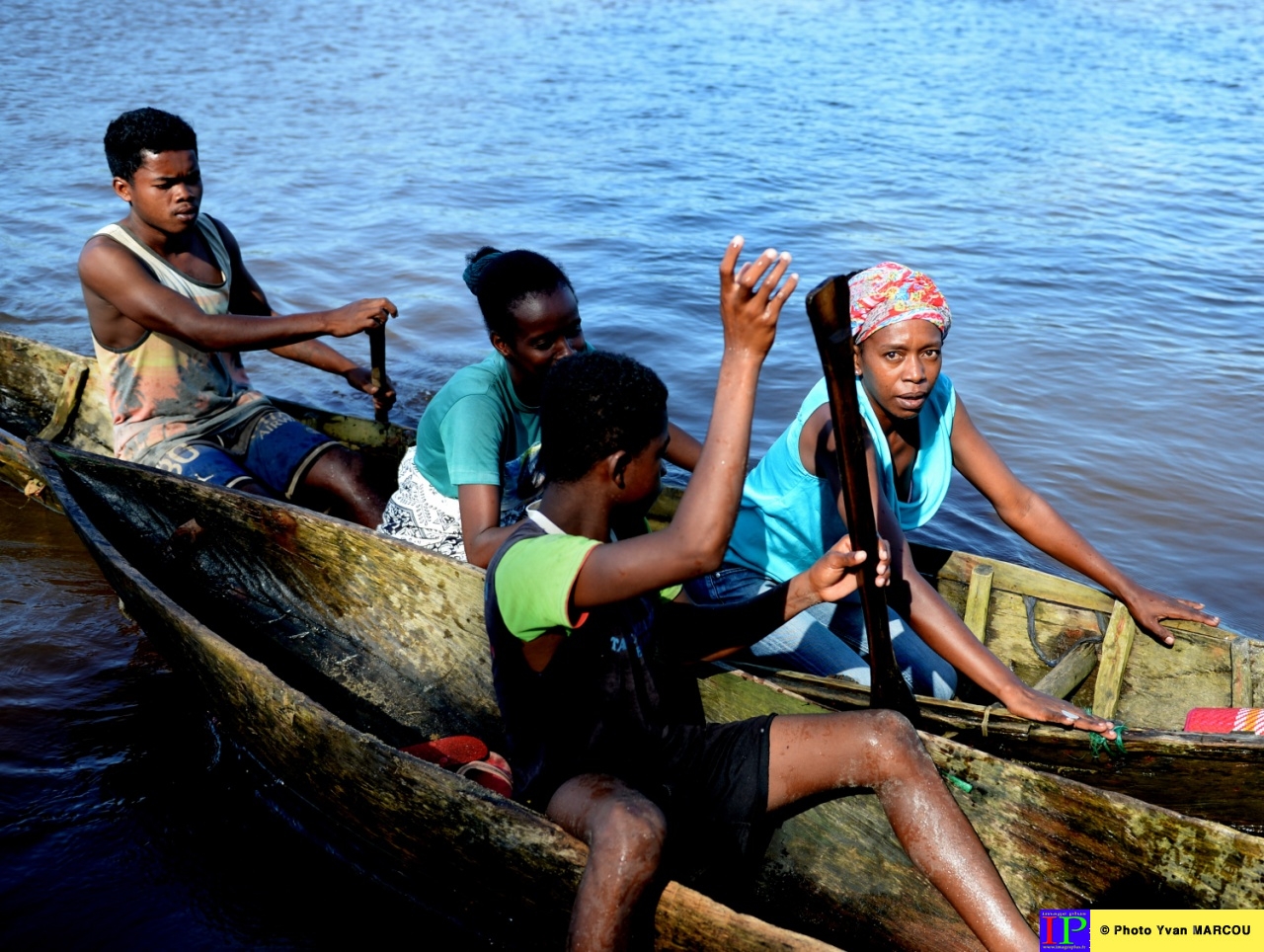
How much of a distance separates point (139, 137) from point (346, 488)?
1396 millimetres

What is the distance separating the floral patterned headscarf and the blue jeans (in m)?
0.85

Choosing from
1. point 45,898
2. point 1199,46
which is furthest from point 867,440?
point 1199,46

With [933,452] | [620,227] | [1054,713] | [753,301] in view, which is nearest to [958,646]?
[1054,713]

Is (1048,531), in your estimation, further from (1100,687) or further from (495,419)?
(495,419)

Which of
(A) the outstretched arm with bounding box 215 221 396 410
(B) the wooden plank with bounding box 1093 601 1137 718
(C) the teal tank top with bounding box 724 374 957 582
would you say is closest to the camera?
(C) the teal tank top with bounding box 724 374 957 582

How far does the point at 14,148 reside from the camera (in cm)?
1107

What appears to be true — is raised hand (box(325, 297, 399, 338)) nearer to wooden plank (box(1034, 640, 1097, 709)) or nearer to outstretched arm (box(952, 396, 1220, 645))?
outstretched arm (box(952, 396, 1220, 645))

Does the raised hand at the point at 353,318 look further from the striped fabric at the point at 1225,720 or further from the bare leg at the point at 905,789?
the striped fabric at the point at 1225,720

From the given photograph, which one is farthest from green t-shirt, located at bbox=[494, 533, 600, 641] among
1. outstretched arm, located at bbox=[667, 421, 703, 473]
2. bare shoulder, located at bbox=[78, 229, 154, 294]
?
bare shoulder, located at bbox=[78, 229, 154, 294]

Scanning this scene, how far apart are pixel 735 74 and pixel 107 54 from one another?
857 cm

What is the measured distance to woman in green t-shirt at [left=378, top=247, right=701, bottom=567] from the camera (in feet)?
10.3

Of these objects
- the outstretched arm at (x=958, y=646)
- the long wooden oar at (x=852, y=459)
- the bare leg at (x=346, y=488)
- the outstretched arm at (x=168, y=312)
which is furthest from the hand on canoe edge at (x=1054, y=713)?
the outstretched arm at (x=168, y=312)

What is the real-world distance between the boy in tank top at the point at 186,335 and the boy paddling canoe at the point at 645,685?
1769mm

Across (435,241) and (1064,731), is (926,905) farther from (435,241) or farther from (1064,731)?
(435,241)
